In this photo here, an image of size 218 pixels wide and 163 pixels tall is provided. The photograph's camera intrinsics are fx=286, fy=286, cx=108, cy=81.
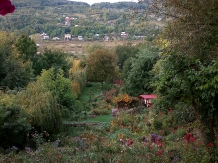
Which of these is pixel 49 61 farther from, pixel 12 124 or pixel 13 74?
pixel 12 124

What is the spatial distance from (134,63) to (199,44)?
17027mm

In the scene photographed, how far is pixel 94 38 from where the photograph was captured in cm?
8531

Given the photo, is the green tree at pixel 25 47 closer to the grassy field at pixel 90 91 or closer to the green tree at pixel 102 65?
the grassy field at pixel 90 91

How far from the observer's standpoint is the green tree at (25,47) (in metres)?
28.8

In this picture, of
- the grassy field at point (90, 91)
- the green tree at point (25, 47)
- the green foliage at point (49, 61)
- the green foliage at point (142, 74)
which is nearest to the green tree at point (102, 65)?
the grassy field at point (90, 91)

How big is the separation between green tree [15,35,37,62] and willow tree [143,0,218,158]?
24.0 m

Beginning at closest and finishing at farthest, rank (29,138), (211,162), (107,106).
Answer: (211,162) → (29,138) → (107,106)

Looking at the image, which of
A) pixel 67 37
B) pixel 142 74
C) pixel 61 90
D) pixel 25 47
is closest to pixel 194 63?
pixel 61 90

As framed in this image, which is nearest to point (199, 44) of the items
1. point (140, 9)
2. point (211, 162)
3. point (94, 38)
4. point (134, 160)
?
point (140, 9)

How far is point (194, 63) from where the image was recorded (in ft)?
20.5

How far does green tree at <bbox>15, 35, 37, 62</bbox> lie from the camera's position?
28828 millimetres

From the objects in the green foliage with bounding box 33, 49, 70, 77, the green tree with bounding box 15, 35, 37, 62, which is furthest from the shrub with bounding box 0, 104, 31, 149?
the green foliage with bounding box 33, 49, 70, 77

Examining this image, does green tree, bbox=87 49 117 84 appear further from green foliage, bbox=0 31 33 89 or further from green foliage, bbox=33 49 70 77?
green foliage, bbox=0 31 33 89

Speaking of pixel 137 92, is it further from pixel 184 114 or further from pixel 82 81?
pixel 184 114
